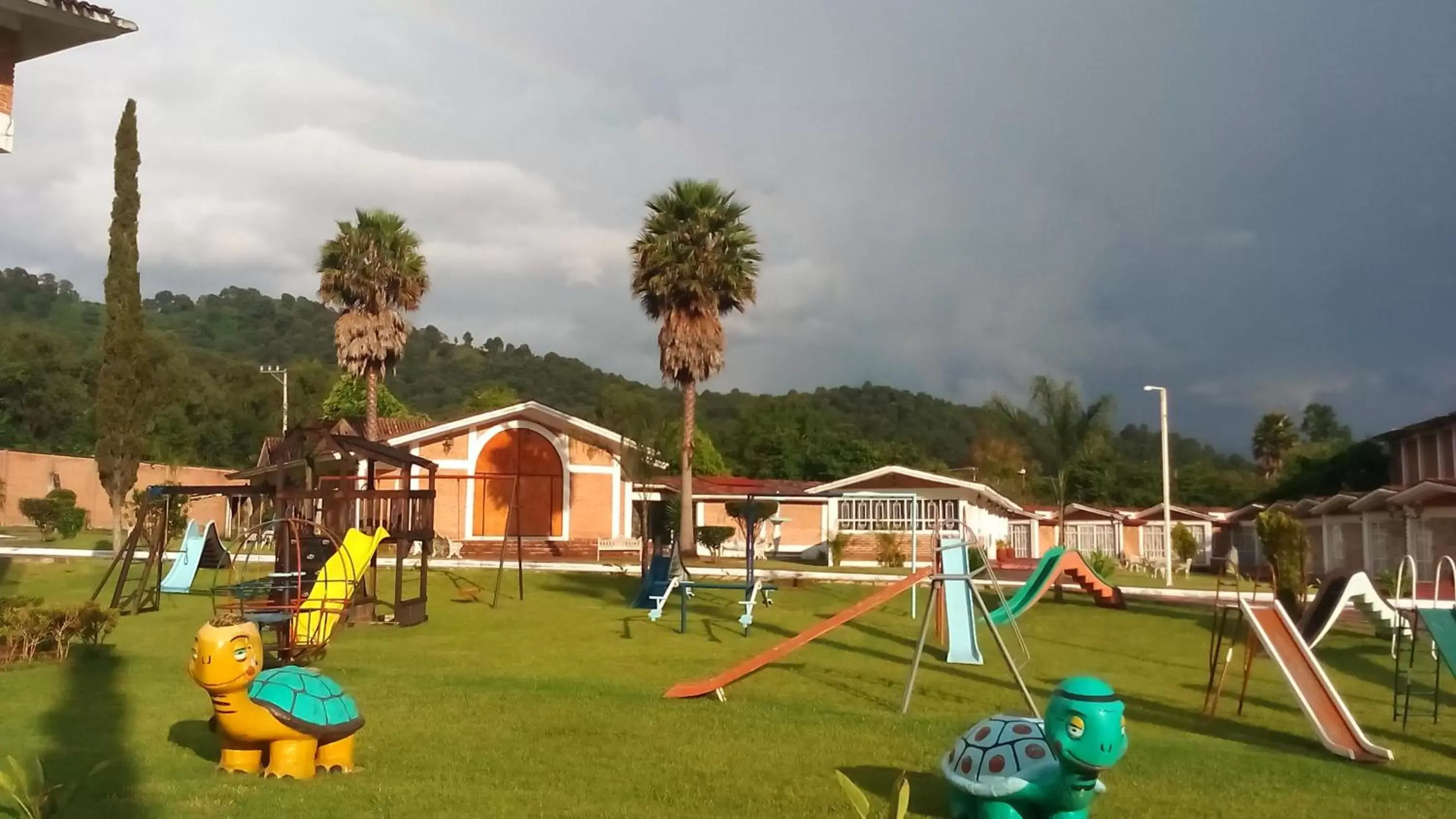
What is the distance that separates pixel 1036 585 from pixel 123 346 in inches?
990

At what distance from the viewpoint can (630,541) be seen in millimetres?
36469

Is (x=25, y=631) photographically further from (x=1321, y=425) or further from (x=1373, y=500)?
(x=1321, y=425)

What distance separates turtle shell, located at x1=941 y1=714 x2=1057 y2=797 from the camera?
22.1ft

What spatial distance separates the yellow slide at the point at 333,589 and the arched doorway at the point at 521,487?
18.4 metres

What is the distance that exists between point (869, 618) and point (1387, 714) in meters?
9.42

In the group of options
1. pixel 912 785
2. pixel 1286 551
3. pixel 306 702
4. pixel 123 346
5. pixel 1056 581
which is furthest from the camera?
pixel 123 346

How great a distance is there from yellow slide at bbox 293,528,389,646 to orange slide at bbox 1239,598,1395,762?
30.8 feet

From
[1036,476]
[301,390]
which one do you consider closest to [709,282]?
[1036,476]

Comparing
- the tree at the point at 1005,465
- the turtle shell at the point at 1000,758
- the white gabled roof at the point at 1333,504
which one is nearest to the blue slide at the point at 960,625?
the turtle shell at the point at 1000,758

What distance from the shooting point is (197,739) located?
31.7 ft

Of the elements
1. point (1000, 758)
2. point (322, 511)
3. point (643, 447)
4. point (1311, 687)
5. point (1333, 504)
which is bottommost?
point (1311, 687)

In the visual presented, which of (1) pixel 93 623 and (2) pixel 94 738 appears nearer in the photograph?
(2) pixel 94 738

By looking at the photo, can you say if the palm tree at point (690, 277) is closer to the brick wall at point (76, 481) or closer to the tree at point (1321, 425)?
the brick wall at point (76, 481)

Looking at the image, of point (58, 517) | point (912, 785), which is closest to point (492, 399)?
point (58, 517)
